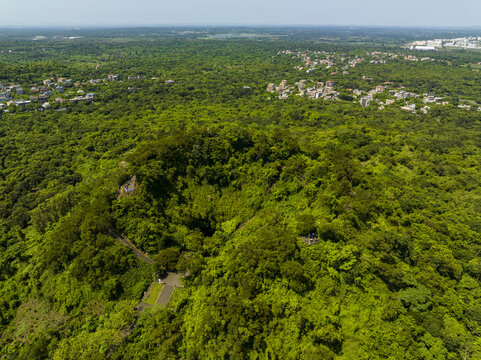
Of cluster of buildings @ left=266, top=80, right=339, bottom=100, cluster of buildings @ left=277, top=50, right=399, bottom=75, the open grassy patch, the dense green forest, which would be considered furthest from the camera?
cluster of buildings @ left=277, top=50, right=399, bottom=75

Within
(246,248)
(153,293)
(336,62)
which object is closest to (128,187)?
(153,293)

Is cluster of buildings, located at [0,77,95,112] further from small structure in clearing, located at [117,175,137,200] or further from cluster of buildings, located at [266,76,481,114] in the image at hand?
cluster of buildings, located at [266,76,481,114]

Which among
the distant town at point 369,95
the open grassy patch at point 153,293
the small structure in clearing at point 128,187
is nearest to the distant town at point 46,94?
the small structure in clearing at point 128,187

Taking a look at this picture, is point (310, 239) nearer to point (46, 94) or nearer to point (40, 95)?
point (40, 95)

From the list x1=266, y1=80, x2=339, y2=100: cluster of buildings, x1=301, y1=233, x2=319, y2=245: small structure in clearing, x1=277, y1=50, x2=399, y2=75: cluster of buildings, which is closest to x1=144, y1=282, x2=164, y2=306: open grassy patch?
x1=301, y1=233, x2=319, y2=245: small structure in clearing

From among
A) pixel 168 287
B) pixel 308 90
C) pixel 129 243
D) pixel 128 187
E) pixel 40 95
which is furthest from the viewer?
pixel 308 90

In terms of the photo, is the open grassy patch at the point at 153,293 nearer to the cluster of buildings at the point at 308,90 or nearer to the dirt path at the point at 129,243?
the dirt path at the point at 129,243

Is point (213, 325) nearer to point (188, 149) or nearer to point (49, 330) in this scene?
point (49, 330)

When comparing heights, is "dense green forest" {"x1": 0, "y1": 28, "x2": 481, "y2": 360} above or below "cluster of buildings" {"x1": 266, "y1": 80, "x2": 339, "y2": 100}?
below
